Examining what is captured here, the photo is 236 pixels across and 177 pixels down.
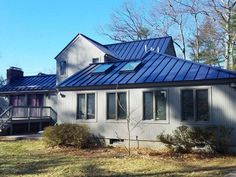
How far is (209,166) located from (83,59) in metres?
16.5

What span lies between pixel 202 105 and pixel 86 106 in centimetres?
646

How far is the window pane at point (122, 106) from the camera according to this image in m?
16.9

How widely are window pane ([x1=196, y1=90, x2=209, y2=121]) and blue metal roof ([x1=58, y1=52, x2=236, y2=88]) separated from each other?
684 millimetres

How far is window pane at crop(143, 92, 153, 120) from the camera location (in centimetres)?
1628

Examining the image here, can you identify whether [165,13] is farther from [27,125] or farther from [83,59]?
[27,125]

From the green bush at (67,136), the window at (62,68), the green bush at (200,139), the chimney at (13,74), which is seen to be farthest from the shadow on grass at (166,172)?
the chimney at (13,74)

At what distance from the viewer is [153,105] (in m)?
16.1

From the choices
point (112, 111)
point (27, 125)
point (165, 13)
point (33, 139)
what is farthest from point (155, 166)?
point (165, 13)

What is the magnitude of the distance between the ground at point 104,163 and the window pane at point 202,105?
2094mm

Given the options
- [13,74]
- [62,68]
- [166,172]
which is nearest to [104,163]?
[166,172]

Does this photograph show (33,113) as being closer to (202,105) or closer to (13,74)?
(13,74)

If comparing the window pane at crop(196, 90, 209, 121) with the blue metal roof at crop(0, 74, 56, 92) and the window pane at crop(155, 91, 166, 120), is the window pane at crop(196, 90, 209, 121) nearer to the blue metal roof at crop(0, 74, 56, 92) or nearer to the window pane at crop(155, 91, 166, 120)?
the window pane at crop(155, 91, 166, 120)

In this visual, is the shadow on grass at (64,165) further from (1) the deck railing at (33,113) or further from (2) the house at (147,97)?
(1) the deck railing at (33,113)

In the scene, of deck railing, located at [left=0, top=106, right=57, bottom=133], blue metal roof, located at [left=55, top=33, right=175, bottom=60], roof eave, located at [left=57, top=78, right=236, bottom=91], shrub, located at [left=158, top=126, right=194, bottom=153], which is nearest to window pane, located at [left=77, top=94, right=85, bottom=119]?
roof eave, located at [left=57, top=78, right=236, bottom=91]
